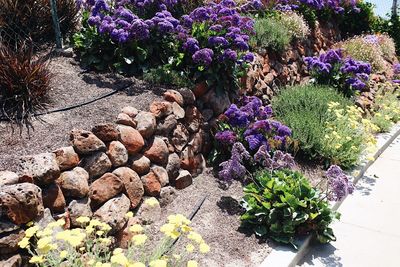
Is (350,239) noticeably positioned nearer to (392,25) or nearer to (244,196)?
(244,196)

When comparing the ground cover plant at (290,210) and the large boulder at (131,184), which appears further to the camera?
the ground cover plant at (290,210)

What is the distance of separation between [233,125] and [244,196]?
37.5 inches

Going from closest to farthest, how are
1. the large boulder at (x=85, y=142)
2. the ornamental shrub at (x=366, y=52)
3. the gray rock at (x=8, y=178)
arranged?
the gray rock at (x=8, y=178), the large boulder at (x=85, y=142), the ornamental shrub at (x=366, y=52)

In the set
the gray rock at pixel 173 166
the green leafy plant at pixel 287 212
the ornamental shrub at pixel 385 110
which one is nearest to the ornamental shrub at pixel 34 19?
the gray rock at pixel 173 166

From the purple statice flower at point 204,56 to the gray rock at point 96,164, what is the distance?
1784mm

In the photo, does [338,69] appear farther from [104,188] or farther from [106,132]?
[104,188]

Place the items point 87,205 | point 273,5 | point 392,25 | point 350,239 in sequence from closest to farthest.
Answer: point 87,205 < point 350,239 < point 273,5 < point 392,25

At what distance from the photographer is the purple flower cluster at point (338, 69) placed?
6863mm

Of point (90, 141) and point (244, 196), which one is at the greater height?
point (90, 141)

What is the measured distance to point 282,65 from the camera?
712 centimetres

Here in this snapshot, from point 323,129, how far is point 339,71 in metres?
1.98

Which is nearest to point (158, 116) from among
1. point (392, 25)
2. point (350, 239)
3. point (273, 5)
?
point (350, 239)

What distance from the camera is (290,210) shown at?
3859 millimetres

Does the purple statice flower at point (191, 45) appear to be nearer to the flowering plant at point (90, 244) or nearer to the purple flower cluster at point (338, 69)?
the flowering plant at point (90, 244)
